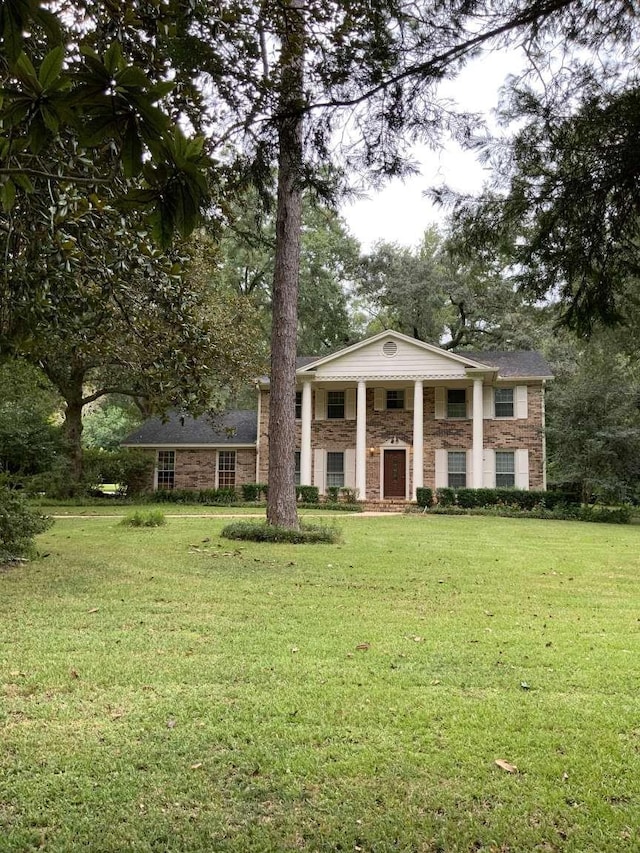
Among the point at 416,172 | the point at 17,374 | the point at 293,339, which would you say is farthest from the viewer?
the point at 17,374

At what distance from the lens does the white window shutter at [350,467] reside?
23.1m

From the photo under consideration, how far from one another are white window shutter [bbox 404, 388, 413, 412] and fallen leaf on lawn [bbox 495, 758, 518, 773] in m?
20.8

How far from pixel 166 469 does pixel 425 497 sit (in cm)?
1061

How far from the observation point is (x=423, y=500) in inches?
805

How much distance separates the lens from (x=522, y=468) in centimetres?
2156

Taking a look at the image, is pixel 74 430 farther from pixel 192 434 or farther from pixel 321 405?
pixel 321 405

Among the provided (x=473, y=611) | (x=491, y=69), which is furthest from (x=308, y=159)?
(x=473, y=611)

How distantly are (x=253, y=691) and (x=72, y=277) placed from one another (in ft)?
9.52

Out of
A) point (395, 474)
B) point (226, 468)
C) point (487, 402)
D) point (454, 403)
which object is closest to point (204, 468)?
point (226, 468)

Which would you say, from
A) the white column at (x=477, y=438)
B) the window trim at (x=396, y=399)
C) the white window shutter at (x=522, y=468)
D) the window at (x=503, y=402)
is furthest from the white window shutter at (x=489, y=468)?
the window trim at (x=396, y=399)

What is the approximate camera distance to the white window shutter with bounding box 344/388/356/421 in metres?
23.5

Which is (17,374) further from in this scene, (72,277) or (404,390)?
(72,277)

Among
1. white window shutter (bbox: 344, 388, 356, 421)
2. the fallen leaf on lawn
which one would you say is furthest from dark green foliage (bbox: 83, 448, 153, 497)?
the fallen leaf on lawn

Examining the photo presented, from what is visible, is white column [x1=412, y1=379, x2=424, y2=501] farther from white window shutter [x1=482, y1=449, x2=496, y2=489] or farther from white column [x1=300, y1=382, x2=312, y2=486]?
white column [x1=300, y1=382, x2=312, y2=486]
